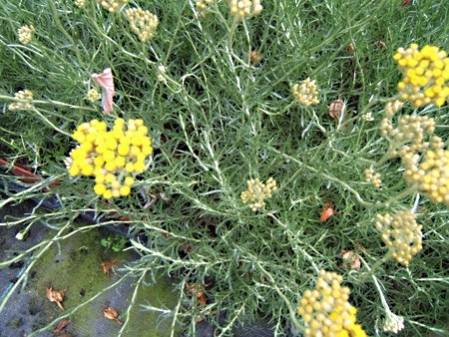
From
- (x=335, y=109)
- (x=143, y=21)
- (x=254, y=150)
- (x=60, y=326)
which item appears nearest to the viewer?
(x=143, y=21)

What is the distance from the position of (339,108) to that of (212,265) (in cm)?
48

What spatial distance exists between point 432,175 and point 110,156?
0.49 meters

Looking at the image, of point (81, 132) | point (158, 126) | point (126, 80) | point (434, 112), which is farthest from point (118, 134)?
point (434, 112)

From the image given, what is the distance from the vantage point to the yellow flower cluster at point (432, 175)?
35.9 inches

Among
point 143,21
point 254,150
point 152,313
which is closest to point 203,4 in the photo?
point 143,21

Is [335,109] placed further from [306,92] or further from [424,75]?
[424,75]

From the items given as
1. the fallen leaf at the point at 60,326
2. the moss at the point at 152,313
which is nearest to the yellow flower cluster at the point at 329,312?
the moss at the point at 152,313

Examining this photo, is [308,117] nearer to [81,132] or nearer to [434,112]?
[434,112]

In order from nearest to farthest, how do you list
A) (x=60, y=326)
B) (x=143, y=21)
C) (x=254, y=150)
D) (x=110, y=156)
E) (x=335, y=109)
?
(x=110, y=156) → (x=143, y=21) → (x=254, y=150) → (x=335, y=109) → (x=60, y=326)

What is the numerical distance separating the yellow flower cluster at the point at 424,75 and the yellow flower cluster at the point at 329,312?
1.06ft

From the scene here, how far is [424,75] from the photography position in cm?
95

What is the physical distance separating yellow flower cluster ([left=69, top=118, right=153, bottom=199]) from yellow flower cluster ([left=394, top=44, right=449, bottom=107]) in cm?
43

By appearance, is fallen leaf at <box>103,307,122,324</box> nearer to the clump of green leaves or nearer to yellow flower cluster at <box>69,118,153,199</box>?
the clump of green leaves

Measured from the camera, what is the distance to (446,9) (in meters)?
1.53
